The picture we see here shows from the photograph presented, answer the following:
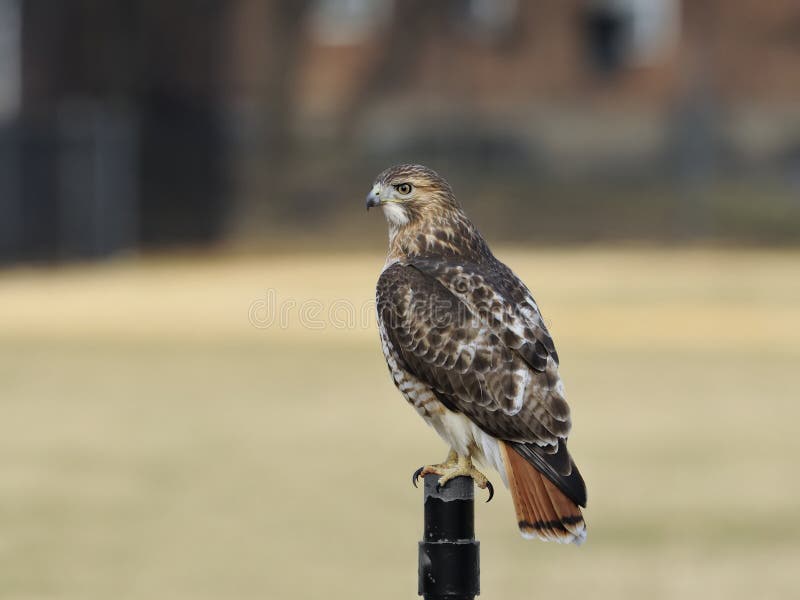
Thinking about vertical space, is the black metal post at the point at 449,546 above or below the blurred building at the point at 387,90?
below

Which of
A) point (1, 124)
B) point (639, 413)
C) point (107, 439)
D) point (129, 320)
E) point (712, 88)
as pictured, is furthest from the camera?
point (712, 88)

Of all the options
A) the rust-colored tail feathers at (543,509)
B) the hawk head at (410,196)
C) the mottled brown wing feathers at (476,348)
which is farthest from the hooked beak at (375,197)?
the rust-colored tail feathers at (543,509)

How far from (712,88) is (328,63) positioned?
8.00 metres

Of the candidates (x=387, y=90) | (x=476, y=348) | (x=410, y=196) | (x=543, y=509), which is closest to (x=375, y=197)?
(x=410, y=196)

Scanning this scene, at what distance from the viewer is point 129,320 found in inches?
822

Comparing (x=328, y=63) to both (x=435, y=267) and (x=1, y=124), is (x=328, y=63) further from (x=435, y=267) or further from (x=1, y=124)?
(x=435, y=267)

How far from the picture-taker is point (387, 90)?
33938 mm

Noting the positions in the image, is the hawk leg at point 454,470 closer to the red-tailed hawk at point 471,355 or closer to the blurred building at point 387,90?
the red-tailed hawk at point 471,355

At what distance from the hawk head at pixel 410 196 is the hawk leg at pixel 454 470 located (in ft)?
2.23

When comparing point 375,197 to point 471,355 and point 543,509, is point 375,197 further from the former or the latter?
point 543,509

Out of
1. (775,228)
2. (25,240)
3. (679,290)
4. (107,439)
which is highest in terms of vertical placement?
(775,228)

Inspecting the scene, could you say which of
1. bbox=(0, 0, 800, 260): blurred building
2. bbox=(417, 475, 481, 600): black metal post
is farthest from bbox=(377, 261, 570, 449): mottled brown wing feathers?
bbox=(0, 0, 800, 260): blurred building

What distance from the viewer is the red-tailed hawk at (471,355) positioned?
4094 mm

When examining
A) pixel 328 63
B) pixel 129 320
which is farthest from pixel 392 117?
pixel 129 320
